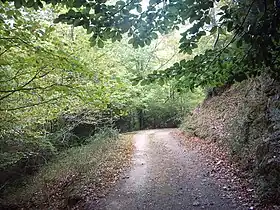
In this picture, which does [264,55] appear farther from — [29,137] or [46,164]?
[46,164]

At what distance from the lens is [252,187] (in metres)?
7.10

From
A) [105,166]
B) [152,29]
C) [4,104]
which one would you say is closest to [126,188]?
[105,166]

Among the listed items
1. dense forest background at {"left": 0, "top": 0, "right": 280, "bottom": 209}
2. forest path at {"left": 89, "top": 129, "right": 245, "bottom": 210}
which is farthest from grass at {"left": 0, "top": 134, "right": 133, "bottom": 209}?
dense forest background at {"left": 0, "top": 0, "right": 280, "bottom": 209}

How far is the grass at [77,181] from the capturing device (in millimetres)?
8898

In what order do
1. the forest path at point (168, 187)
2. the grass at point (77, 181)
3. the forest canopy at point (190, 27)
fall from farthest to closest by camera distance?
the grass at point (77, 181) < the forest path at point (168, 187) < the forest canopy at point (190, 27)

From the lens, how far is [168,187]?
8.30 metres

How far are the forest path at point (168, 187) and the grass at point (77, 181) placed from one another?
623 millimetres

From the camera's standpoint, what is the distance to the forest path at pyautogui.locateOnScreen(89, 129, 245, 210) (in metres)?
7.01

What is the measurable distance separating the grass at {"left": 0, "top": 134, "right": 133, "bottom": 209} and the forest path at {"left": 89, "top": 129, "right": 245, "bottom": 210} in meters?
0.62

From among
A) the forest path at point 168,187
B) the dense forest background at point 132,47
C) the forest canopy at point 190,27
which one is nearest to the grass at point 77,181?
the forest path at point 168,187

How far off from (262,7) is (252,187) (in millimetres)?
4923

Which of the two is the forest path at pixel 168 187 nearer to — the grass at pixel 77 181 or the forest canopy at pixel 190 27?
the grass at pixel 77 181

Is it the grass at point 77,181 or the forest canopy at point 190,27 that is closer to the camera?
the forest canopy at point 190,27

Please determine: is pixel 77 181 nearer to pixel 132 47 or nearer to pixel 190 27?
pixel 132 47
